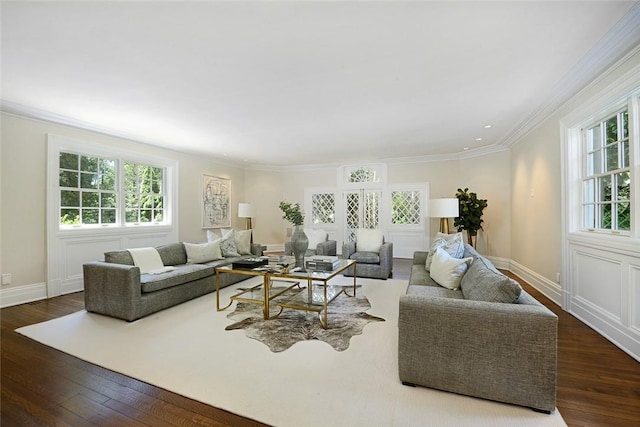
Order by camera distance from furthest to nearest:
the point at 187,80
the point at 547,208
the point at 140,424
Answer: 1. the point at 547,208
2. the point at 187,80
3. the point at 140,424

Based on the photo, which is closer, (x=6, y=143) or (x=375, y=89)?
(x=375, y=89)

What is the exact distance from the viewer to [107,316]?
10.2ft

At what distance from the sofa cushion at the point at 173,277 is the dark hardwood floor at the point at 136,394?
0.92 m

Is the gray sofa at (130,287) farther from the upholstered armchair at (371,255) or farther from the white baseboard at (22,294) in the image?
the upholstered armchair at (371,255)

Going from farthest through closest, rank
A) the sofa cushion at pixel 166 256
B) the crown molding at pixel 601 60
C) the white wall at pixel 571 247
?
1. the sofa cushion at pixel 166 256
2. the white wall at pixel 571 247
3. the crown molding at pixel 601 60

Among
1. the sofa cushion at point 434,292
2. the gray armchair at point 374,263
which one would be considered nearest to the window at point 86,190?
the gray armchair at point 374,263

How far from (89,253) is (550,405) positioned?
5.67 metres

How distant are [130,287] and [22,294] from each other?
2.04 meters

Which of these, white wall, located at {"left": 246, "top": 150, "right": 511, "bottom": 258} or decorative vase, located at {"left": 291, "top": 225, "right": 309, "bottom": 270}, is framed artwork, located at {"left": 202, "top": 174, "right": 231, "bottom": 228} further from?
decorative vase, located at {"left": 291, "top": 225, "right": 309, "bottom": 270}

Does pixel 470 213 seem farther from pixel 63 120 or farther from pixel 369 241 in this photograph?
pixel 63 120

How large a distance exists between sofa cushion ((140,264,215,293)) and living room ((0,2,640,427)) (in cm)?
191

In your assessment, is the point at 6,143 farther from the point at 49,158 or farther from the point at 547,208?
the point at 547,208

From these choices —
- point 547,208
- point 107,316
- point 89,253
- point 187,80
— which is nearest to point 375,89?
point 187,80

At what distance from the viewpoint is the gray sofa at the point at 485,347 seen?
1565mm
